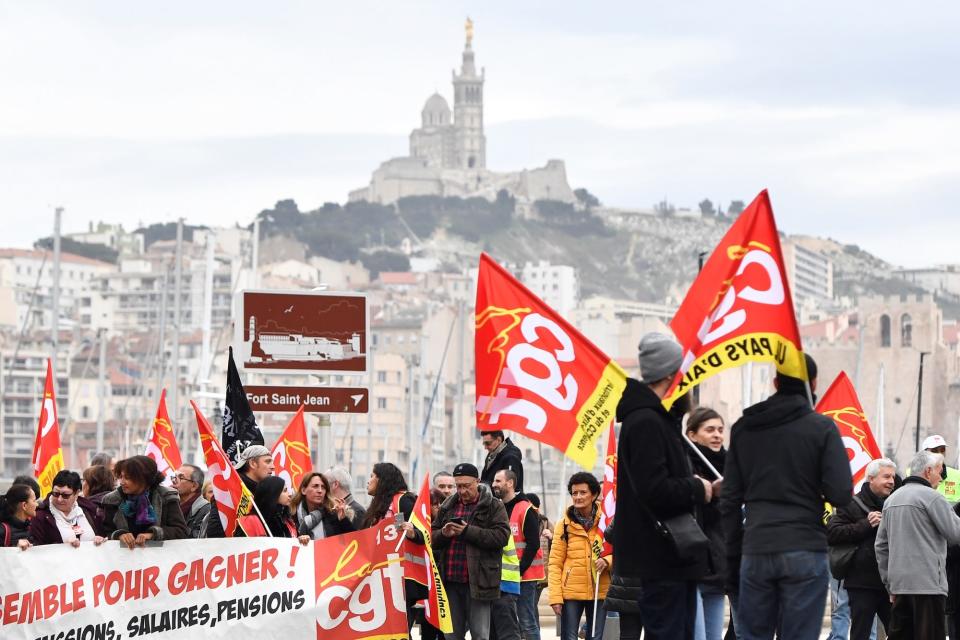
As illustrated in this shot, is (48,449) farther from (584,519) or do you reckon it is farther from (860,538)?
(860,538)

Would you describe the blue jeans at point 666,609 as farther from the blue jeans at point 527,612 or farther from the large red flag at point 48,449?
the large red flag at point 48,449

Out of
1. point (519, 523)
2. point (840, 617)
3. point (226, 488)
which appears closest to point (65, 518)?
point (226, 488)

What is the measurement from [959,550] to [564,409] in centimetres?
277

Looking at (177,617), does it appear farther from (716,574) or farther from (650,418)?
(650,418)

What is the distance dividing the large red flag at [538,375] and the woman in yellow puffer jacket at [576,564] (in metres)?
2.44

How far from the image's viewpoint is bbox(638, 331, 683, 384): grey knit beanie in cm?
830

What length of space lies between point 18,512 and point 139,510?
1.16 meters

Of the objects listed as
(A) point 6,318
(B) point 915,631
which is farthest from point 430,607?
(A) point 6,318

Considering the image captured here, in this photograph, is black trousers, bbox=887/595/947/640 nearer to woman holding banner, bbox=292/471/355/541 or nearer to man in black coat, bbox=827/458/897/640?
man in black coat, bbox=827/458/897/640

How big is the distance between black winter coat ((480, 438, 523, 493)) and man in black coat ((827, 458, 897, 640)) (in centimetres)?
195

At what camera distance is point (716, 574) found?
33.8 ft

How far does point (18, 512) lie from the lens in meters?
11.8

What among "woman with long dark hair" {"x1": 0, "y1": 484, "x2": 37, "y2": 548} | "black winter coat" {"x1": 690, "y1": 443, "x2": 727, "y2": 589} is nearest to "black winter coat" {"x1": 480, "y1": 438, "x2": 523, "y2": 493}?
"black winter coat" {"x1": 690, "y1": 443, "x2": 727, "y2": 589}

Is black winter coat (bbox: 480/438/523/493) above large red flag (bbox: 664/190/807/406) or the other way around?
the other way around
